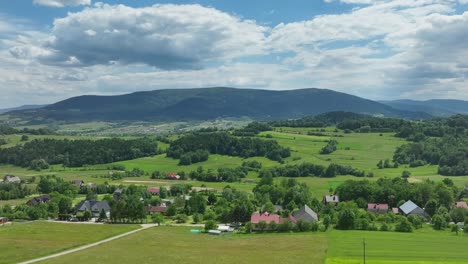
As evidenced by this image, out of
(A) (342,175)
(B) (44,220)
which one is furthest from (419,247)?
(A) (342,175)

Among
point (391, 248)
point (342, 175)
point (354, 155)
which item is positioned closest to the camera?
point (391, 248)

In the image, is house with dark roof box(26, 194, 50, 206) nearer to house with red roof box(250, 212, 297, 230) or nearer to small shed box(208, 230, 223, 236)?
small shed box(208, 230, 223, 236)

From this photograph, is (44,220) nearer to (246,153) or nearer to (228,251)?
(228,251)

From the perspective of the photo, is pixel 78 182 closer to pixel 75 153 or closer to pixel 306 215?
pixel 75 153

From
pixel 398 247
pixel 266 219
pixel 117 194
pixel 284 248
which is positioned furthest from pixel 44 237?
pixel 398 247

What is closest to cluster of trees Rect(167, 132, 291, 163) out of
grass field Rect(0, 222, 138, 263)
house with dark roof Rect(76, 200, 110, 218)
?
house with dark roof Rect(76, 200, 110, 218)

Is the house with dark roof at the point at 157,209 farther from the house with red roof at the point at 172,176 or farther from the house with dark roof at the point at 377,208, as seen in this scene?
the house with red roof at the point at 172,176

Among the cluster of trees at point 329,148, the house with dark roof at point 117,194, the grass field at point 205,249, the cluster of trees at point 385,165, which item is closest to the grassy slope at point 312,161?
the cluster of trees at point 385,165

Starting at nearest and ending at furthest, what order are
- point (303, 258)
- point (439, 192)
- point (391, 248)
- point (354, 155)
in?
1. point (303, 258)
2. point (391, 248)
3. point (439, 192)
4. point (354, 155)

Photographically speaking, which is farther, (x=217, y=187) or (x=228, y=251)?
(x=217, y=187)
